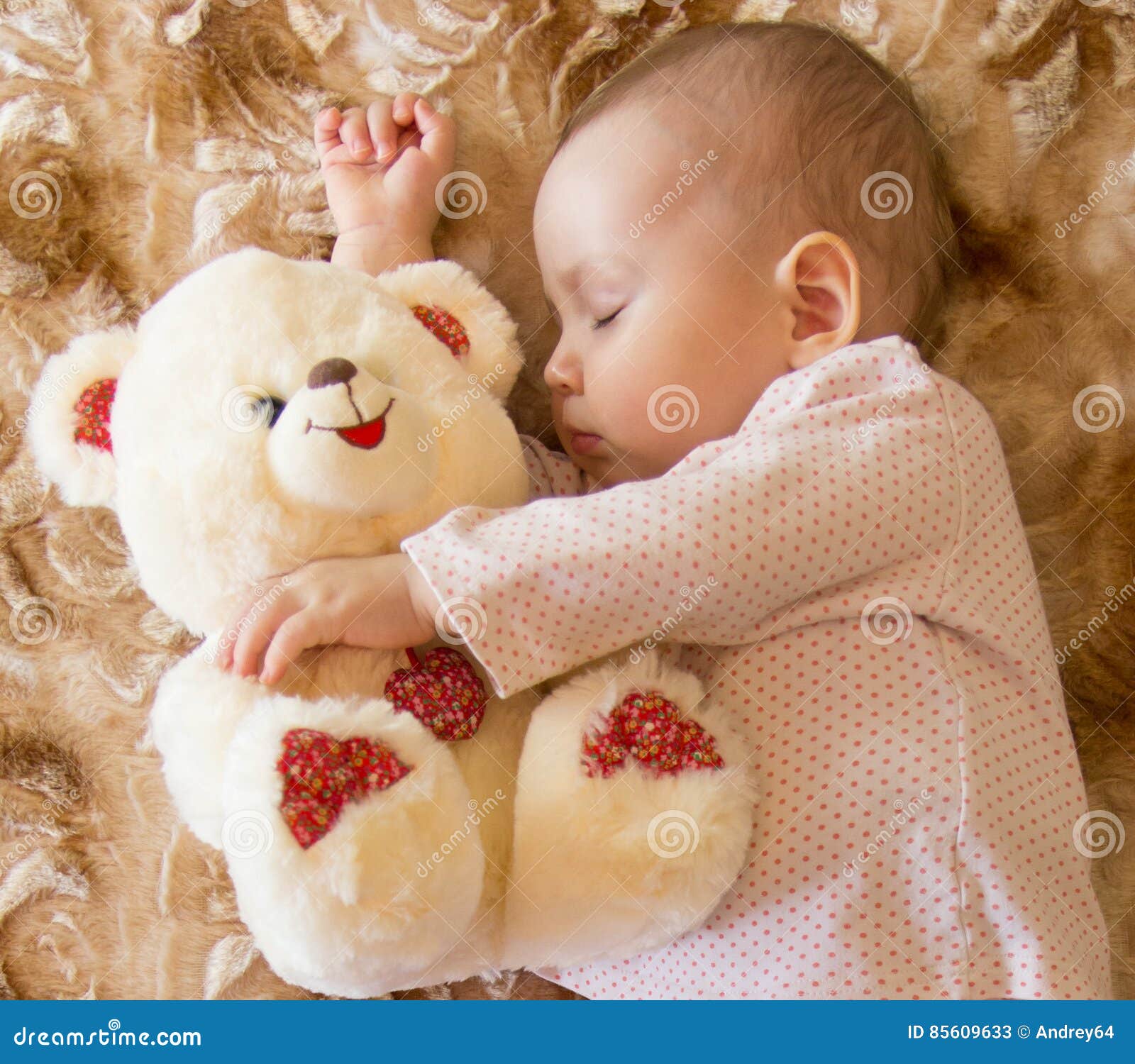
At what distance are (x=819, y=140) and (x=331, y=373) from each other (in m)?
0.62

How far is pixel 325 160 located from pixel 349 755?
0.75m

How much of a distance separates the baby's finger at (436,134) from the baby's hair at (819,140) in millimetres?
134

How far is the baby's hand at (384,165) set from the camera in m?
1.25

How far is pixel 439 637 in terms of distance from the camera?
3.38 ft

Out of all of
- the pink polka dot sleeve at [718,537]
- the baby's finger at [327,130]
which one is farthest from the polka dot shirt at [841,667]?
the baby's finger at [327,130]

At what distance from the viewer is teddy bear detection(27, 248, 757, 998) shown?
0.83 metres

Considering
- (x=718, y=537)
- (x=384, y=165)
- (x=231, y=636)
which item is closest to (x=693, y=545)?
(x=718, y=537)

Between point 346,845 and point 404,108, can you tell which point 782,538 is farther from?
point 404,108

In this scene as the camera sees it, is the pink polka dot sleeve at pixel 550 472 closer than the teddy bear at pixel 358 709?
No

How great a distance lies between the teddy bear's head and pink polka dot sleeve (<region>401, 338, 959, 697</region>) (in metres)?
0.07

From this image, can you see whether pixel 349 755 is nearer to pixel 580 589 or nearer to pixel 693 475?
pixel 580 589

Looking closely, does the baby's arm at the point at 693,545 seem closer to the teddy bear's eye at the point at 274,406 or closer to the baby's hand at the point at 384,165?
the teddy bear's eye at the point at 274,406

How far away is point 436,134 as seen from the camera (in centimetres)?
127

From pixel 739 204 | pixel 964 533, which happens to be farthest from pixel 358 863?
pixel 739 204
